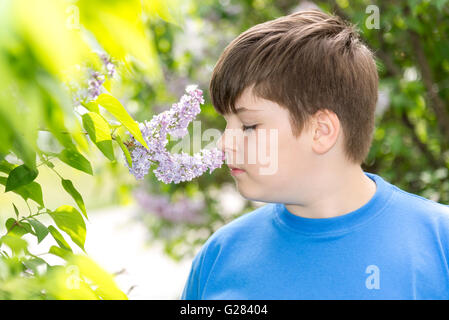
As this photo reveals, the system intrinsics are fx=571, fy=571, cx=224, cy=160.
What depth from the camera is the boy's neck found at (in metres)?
0.95

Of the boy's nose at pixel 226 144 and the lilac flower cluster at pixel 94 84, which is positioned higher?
the lilac flower cluster at pixel 94 84

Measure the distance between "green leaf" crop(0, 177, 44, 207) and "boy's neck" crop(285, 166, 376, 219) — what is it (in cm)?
44

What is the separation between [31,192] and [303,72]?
482mm

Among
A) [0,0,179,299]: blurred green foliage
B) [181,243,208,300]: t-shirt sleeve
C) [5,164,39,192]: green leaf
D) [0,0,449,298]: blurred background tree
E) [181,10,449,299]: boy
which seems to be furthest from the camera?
Answer: [0,0,449,298]: blurred background tree

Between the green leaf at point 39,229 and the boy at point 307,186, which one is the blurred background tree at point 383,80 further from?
the green leaf at point 39,229

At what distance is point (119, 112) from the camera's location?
643 millimetres

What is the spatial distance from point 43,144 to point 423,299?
0.56 metres

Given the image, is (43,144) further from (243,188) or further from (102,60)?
(243,188)

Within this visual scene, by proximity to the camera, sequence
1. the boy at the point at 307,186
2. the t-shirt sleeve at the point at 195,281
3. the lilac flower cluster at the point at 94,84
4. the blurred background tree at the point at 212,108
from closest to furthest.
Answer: the lilac flower cluster at the point at 94,84 → the boy at the point at 307,186 → the t-shirt sleeve at the point at 195,281 → the blurred background tree at the point at 212,108

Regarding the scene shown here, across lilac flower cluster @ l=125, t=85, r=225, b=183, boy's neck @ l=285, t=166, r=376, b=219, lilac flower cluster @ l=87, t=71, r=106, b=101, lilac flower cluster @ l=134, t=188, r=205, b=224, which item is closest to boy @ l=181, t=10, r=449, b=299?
boy's neck @ l=285, t=166, r=376, b=219

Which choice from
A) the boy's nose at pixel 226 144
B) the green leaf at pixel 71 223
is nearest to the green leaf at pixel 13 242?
the green leaf at pixel 71 223

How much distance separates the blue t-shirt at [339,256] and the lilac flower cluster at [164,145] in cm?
21

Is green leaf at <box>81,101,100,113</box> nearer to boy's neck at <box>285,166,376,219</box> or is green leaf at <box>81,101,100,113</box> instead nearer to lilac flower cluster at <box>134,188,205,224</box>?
boy's neck at <box>285,166,376,219</box>

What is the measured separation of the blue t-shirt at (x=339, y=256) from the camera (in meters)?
0.84
